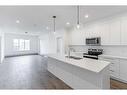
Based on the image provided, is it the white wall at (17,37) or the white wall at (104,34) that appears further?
the white wall at (17,37)

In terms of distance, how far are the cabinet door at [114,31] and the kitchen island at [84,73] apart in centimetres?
184

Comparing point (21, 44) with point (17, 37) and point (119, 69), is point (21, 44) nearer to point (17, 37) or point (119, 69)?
point (17, 37)

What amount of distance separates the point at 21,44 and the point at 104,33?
10.5 metres

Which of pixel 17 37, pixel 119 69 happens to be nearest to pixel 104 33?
pixel 119 69

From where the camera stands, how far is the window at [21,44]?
12078mm

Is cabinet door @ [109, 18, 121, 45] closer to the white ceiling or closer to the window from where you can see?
the white ceiling

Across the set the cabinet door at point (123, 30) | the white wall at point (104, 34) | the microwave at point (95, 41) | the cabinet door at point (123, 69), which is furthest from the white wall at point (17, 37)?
the cabinet door at point (123, 69)

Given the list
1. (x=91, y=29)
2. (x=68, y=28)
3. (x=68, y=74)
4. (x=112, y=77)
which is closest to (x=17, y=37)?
(x=68, y=28)

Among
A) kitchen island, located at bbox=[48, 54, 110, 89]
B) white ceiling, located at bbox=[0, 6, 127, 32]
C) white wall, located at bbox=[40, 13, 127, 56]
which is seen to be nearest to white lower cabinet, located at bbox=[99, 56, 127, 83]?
white wall, located at bbox=[40, 13, 127, 56]

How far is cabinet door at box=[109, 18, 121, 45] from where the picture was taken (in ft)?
13.9

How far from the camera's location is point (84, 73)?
279 centimetres

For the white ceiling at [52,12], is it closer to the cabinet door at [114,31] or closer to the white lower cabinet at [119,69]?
the cabinet door at [114,31]

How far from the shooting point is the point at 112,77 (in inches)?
161

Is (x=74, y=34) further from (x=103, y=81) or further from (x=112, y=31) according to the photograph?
(x=103, y=81)
